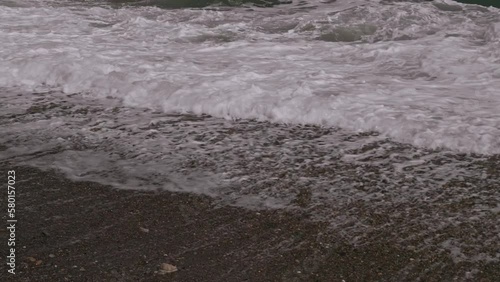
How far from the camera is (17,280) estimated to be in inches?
121

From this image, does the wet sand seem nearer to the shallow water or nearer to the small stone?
the small stone

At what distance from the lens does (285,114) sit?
17.8ft

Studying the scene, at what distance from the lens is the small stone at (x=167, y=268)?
3.18 meters

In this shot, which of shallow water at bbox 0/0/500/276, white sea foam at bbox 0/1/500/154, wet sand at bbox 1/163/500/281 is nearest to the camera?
wet sand at bbox 1/163/500/281

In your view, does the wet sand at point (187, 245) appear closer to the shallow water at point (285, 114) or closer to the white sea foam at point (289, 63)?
the shallow water at point (285, 114)

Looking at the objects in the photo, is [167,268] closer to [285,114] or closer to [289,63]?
[285,114]

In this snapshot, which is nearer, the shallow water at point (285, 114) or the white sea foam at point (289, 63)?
the shallow water at point (285, 114)

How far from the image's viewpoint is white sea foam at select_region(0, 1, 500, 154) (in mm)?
5426

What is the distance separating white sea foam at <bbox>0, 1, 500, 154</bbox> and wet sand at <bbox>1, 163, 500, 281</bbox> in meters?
1.59

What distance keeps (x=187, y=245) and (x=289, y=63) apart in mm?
4069

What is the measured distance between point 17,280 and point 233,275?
96 cm

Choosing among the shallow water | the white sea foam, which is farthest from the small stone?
the white sea foam

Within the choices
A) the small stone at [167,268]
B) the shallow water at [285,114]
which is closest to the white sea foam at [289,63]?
the shallow water at [285,114]

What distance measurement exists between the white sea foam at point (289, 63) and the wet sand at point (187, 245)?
62.7 inches
